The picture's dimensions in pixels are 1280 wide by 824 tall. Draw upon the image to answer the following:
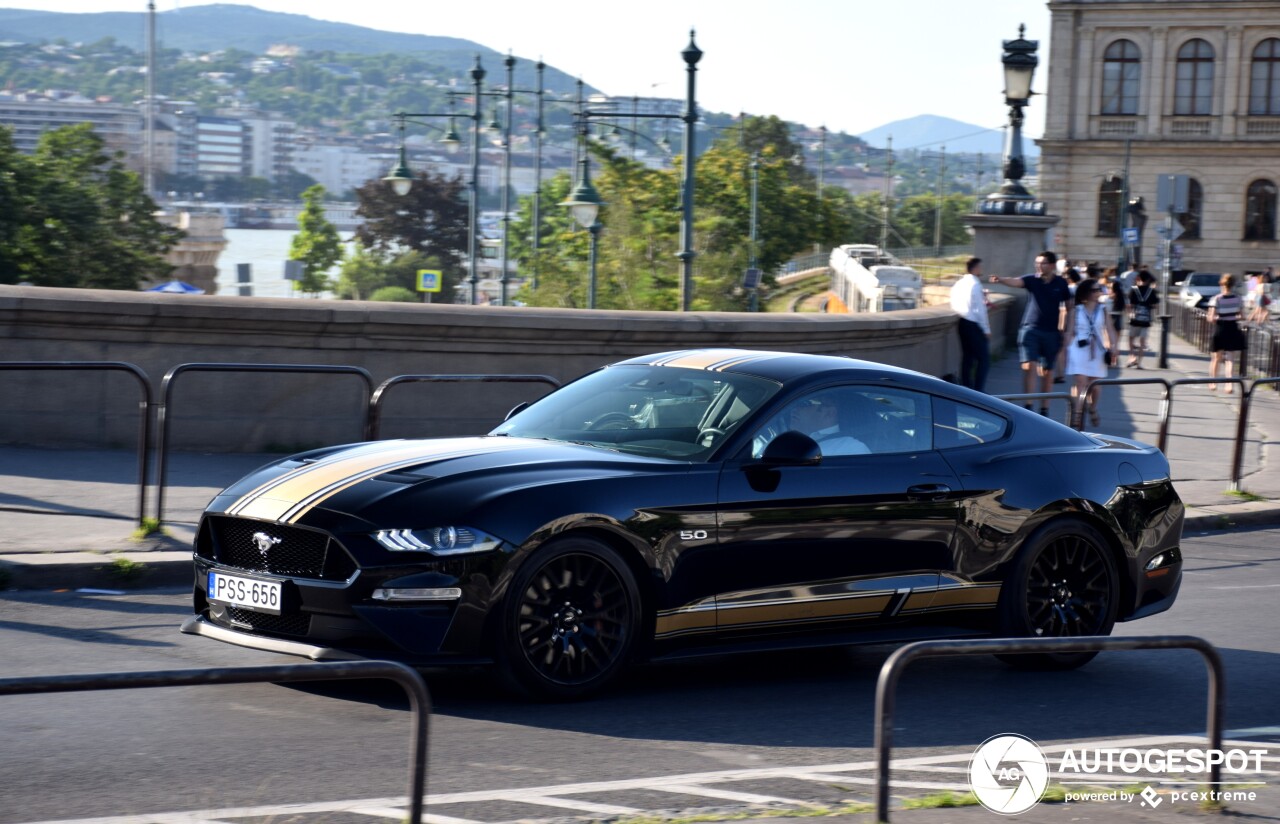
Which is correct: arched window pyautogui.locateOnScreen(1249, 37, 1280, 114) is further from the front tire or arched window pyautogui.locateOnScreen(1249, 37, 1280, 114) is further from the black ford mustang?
the front tire

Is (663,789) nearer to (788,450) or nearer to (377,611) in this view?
(377,611)

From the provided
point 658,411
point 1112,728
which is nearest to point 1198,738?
point 1112,728

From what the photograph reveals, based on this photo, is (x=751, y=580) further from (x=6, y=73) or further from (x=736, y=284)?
(x=6, y=73)

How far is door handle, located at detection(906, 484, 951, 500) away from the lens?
7469 mm

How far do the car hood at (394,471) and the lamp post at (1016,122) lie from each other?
66.7 feet

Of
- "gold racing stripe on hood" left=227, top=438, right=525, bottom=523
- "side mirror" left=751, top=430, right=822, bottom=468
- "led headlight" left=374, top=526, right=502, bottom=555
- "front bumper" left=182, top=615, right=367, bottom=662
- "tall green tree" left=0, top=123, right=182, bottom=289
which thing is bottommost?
"front bumper" left=182, top=615, right=367, bottom=662

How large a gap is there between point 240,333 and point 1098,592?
7555 millimetres

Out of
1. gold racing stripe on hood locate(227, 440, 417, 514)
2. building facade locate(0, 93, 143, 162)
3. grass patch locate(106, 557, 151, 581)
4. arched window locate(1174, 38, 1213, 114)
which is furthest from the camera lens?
building facade locate(0, 93, 143, 162)

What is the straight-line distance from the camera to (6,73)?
169 metres

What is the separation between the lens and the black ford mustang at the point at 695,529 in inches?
246

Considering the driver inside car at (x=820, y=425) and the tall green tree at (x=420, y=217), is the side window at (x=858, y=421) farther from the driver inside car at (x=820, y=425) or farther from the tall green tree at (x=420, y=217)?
the tall green tree at (x=420, y=217)

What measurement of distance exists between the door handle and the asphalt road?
2.96 feet

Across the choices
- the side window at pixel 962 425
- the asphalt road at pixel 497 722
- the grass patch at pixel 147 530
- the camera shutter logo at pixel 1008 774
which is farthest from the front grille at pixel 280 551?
the grass patch at pixel 147 530

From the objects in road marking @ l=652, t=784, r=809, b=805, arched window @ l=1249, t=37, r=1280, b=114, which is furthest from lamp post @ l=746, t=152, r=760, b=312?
road marking @ l=652, t=784, r=809, b=805
